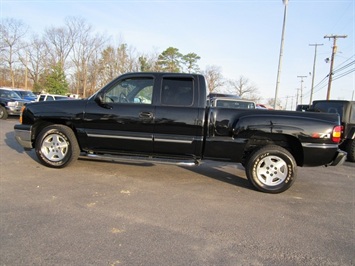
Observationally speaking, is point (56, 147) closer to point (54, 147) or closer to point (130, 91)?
point (54, 147)

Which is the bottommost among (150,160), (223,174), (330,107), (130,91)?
(223,174)

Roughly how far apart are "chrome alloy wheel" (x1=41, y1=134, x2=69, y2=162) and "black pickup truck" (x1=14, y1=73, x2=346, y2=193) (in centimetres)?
2

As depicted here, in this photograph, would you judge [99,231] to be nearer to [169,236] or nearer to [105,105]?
[169,236]

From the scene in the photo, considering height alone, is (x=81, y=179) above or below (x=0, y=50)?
below

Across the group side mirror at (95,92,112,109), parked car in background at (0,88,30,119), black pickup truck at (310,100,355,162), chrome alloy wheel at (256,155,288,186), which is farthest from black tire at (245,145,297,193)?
parked car in background at (0,88,30,119)

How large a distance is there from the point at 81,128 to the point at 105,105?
66 centimetres

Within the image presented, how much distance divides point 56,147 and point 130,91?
181 cm

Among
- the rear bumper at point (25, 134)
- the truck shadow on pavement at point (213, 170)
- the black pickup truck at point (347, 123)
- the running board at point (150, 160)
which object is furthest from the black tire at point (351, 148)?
the rear bumper at point (25, 134)

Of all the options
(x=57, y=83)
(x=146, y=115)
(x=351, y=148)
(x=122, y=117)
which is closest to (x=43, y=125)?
(x=122, y=117)

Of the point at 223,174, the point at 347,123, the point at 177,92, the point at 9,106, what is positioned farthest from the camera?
the point at 9,106

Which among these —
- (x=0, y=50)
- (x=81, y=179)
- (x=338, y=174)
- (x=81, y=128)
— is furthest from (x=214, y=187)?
(x=0, y=50)

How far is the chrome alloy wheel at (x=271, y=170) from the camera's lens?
196 inches

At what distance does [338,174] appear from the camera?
697cm

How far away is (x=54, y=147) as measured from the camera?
569 centimetres
